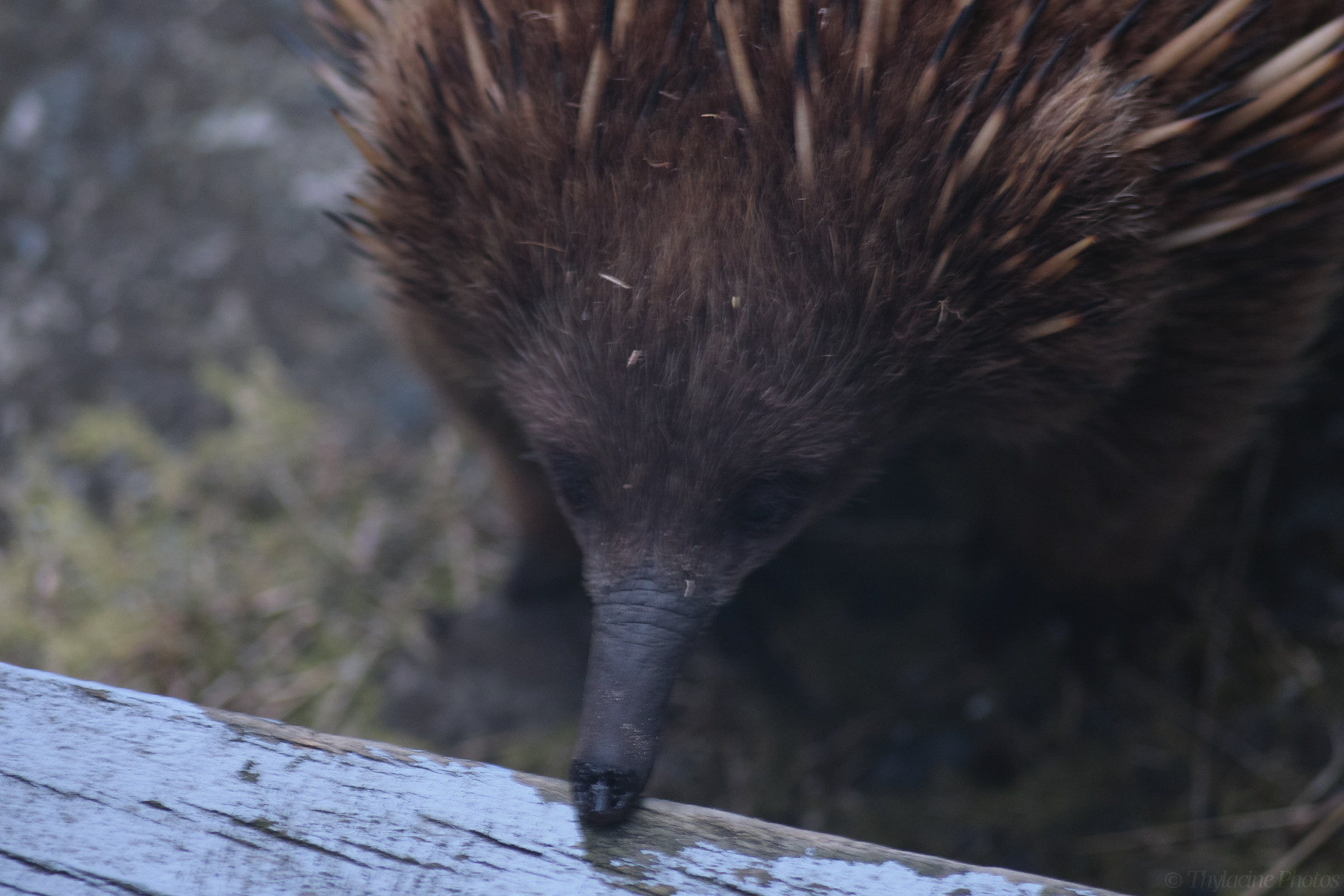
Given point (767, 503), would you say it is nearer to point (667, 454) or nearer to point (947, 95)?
point (667, 454)

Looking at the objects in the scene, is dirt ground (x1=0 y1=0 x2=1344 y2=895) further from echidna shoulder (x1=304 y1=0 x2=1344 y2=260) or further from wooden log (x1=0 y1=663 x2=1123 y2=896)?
wooden log (x1=0 y1=663 x2=1123 y2=896)

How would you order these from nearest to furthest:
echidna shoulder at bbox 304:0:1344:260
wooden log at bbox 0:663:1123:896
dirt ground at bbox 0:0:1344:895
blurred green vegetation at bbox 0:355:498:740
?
1. wooden log at bbox 0:663:1123:896
2. echidna shoulder at bbox 304:0:1344:260
3. dirt ground at bbox 0:0:1344:895
4. blurred green vegetation at bbox 0:355:498:740

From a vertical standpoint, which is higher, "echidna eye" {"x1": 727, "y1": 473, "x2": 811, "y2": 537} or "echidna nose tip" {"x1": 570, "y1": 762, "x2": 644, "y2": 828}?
"echidna eye" {"x1": 727, "y1": 473, "x2": 811, "y2": 537}

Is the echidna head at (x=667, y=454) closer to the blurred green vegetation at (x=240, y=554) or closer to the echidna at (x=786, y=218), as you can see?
the echidna at (x=786, y=218)

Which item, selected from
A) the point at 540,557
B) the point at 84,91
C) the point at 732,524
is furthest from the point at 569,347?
the point at 84,91

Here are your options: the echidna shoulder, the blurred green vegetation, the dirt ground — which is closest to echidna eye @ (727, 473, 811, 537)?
the echidna shoulder

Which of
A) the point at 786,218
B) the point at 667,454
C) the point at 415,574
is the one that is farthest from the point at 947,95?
the point at 415,574

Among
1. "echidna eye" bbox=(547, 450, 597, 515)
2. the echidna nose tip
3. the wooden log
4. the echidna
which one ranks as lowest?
the wooden log

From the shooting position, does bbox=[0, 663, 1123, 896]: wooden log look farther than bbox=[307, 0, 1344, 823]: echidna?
No
